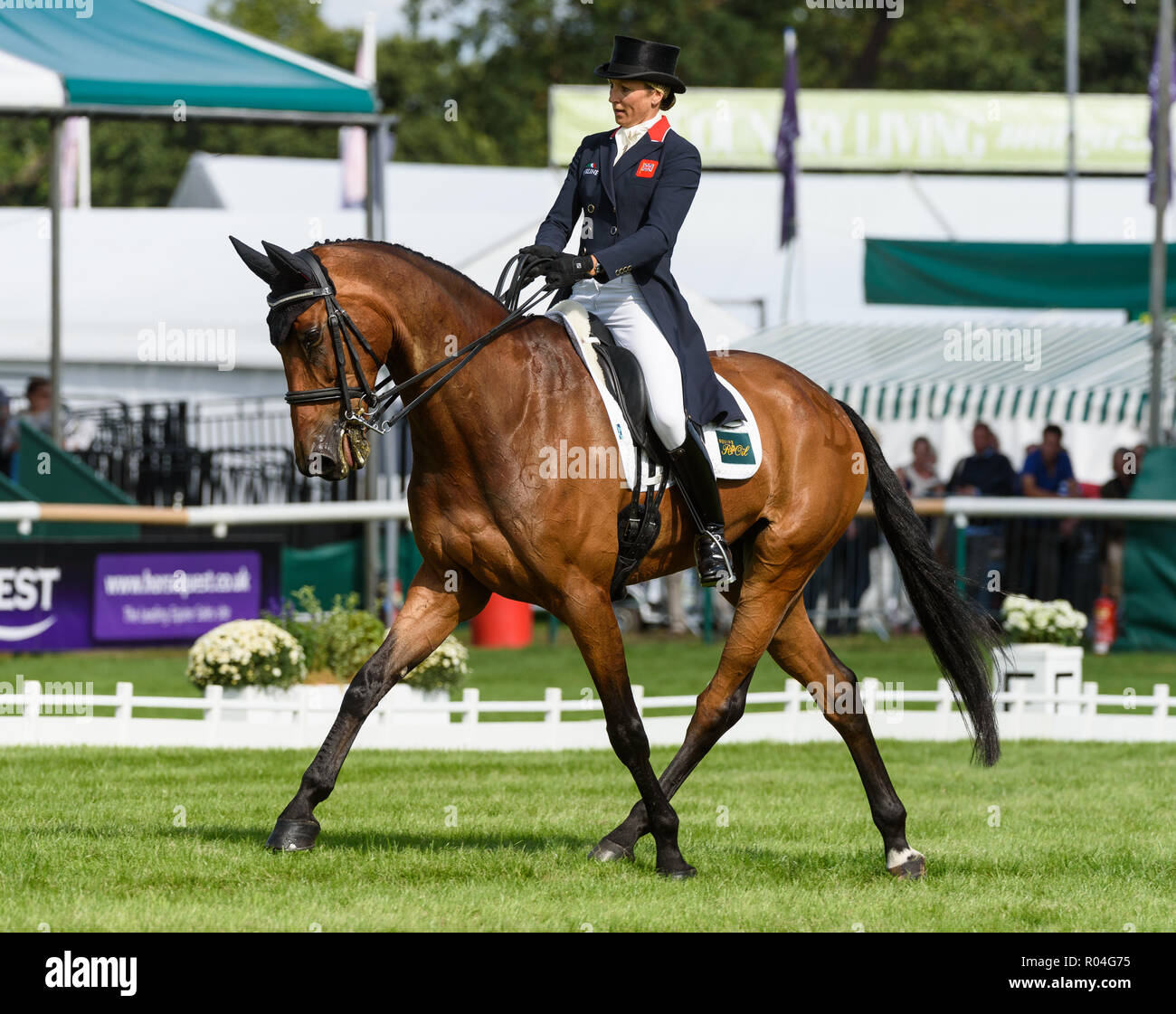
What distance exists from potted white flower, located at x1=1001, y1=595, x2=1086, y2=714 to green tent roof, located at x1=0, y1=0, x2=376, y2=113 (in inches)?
296

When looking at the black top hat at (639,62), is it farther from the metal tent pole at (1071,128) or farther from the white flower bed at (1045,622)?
the metal tent pole at (1071,128)

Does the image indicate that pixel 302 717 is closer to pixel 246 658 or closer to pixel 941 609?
pixel 246 658

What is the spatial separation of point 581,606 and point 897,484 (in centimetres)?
204

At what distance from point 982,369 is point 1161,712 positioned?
11.8 m

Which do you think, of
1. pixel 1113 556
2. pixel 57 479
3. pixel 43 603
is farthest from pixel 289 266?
pixel 1113 556

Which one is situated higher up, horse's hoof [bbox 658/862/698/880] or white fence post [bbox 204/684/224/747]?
horse's hoof [bbox 658/862/698/880]

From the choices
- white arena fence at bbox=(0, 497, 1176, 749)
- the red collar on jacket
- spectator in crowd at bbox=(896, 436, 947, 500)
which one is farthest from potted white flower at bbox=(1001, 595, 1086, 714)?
the red collar on jacket

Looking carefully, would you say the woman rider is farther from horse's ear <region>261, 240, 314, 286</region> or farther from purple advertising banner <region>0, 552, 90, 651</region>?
purple advertising banner <region>0, 552, 90, 651</region>

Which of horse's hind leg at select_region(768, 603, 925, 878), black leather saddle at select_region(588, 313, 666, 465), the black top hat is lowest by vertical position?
horse's hind leg at select_region(768, 603, 925, 878)

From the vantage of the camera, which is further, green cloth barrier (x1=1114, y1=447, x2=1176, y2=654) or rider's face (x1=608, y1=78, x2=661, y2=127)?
green cloth barrier (x1=1114, y1=447, x2=1176, y2=654)

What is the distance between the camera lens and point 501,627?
19.3m

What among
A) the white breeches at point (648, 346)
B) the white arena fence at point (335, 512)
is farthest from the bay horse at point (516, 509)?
the white arena fence at point (335, 512)

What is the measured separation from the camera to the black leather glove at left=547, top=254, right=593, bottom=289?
6930mm

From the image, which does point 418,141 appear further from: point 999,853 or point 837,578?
point 999,853
